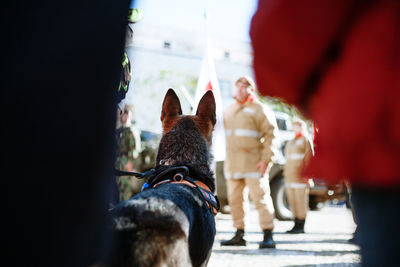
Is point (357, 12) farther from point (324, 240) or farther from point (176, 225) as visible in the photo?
point (324, 240)

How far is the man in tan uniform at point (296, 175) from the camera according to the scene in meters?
7.00

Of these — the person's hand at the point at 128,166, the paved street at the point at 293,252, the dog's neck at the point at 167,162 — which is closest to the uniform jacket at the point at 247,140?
the paved street at the point at 293,252

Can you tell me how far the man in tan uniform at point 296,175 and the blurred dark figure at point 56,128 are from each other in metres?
6.26

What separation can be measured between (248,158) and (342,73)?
171 inches

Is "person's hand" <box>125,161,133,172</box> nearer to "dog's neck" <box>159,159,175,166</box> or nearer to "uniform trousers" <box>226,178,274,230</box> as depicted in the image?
"uniform trousers" <box>226,178,274,230</box>

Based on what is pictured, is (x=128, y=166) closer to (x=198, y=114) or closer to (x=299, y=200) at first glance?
(x=299, y=200)

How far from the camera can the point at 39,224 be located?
3.38 ft

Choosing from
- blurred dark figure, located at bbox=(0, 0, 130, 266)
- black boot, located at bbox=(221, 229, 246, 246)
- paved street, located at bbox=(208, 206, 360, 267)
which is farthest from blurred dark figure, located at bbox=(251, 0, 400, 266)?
black boot, located at bbox=(221, 229, 246, 246)

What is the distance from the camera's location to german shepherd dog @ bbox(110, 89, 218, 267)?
1601mm

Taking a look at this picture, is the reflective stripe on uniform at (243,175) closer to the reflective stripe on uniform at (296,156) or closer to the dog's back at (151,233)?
the reflective stripe on uniform at (296,156)

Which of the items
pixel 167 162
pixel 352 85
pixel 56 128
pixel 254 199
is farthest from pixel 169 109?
pixel 254 199

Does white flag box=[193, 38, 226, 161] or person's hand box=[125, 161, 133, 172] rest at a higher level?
white flag box=[193, 38, 226, 161]

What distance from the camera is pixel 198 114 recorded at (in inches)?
127

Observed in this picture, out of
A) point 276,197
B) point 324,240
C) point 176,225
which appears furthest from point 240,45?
point 176,225
